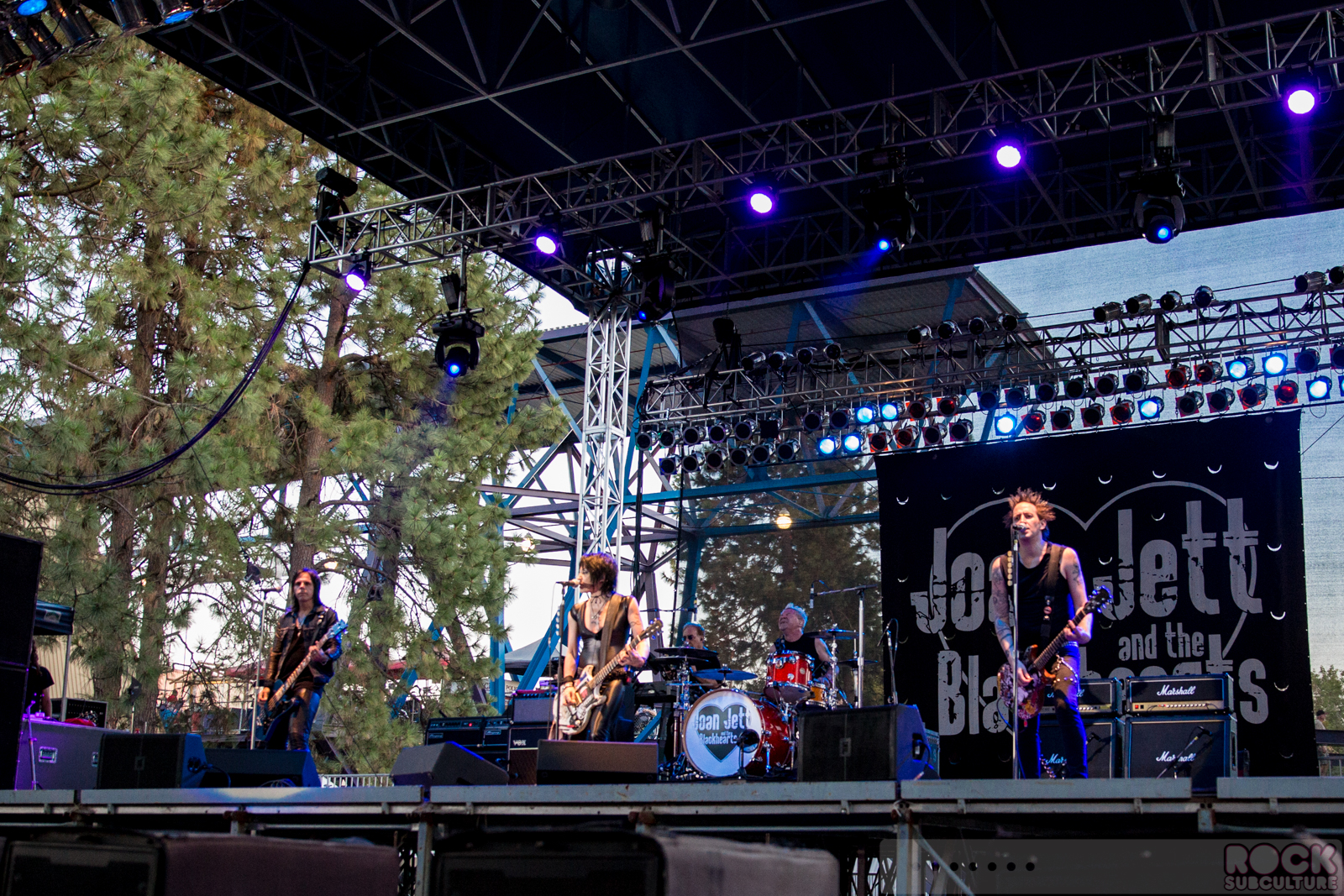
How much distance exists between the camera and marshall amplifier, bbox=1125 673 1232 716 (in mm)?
8688

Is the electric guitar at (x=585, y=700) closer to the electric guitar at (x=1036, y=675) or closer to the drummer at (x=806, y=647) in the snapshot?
the electric guitar at (x=1036, y=675)

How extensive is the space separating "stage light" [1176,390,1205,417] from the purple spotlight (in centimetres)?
441

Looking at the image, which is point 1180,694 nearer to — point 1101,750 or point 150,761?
point 1101,750

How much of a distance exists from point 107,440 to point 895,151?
8.25m

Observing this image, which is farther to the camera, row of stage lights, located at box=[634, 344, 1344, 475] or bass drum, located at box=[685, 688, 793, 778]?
row of stage lights, located at box=[634, 344, 1344, 475]

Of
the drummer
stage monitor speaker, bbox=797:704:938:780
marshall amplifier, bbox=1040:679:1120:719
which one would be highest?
the drummer

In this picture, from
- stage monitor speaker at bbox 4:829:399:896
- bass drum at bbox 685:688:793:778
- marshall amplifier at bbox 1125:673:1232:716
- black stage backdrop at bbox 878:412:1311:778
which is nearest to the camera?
stage monitor speaker at bbox 4:829:399:896

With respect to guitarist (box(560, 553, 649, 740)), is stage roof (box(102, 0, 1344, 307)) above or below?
above

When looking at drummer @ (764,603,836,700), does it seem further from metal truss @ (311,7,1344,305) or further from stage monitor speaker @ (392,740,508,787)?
stage monitor speaker @ (392,740,508,787)

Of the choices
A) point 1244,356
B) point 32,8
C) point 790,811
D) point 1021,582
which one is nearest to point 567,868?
point 790,811

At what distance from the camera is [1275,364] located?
12.7 metres

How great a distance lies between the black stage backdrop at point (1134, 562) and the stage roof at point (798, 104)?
8.52ft

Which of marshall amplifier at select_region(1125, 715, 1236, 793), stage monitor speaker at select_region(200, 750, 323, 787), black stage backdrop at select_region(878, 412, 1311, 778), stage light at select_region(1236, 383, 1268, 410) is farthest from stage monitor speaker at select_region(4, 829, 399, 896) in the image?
stage light at select_region(1236, 383, 1268, 410)

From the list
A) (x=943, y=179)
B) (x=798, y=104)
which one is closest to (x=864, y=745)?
(x=798, y=104)
